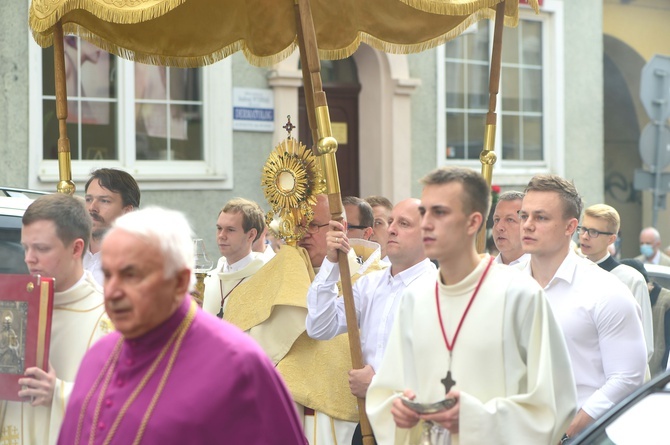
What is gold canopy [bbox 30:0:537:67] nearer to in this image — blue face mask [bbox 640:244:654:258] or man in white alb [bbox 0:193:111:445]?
man in white alb [bbox 0:193:111:445]

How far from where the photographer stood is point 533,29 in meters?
15.4

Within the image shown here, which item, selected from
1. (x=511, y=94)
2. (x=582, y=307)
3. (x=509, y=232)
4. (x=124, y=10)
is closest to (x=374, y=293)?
(x=582, y=307)

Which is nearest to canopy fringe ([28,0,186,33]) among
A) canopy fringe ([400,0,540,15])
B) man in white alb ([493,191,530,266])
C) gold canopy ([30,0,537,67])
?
gold canopy ([30,0,537,67])

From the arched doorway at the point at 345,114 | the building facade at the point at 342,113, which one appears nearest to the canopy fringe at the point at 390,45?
the building facade at the point at 342,113

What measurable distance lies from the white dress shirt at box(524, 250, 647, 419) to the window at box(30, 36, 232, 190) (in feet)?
23.1

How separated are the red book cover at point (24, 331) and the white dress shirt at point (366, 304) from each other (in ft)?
5.43

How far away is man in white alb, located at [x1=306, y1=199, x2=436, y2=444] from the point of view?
531cm

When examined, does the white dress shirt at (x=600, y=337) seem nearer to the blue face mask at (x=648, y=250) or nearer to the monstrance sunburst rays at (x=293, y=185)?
the monstrance sunburst rays at (x=293, y=185)

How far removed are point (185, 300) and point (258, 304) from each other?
105 inches

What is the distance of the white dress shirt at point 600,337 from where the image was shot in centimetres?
488

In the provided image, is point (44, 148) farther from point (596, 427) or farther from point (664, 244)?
point (664, 244)

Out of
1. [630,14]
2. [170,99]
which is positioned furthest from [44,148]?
[630,14]

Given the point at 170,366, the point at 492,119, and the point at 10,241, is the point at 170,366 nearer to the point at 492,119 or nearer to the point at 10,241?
the point at 10,241

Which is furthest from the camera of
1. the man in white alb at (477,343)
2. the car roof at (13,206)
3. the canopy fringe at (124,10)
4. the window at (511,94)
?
the window at (511,94)
